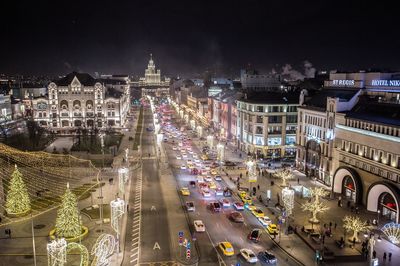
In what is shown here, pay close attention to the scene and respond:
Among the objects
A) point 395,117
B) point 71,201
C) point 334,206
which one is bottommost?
point 334,206

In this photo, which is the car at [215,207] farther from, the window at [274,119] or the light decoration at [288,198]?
the window at [274,119]

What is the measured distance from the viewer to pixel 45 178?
74.8 meters

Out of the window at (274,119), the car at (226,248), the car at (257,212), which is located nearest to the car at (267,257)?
the car at (226,248)

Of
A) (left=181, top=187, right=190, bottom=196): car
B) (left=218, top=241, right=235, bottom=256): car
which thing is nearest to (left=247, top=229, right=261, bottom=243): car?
(left=218, top=241, right=235, bottom=256): car

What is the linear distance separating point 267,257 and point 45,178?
1967 inches

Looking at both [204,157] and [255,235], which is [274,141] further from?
[255,235]

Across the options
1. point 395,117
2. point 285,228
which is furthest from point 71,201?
point 395,117

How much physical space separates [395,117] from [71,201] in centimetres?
4716

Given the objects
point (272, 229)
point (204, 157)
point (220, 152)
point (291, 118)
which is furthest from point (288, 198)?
point (291, 118)

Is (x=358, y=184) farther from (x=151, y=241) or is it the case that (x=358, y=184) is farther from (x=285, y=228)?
(x=151, y=241)

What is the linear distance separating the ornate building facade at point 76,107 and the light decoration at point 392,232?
118826 millimetres

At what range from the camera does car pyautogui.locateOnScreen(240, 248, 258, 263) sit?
41.1 m

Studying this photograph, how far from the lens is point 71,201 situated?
46.2m

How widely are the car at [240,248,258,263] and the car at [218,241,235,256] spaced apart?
110 cm
